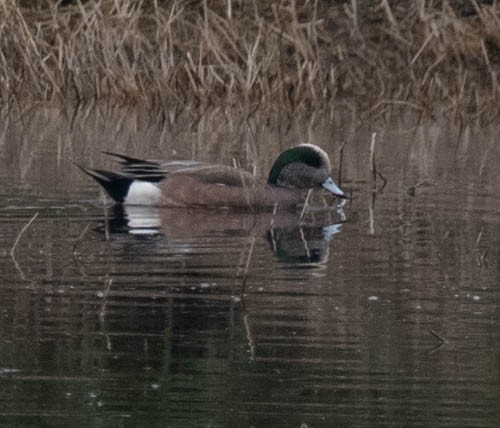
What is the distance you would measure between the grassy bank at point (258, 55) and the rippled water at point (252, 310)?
6.75m

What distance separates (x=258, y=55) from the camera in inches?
802

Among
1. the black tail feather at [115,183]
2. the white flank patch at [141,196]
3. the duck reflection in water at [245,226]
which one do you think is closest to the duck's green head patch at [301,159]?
the duck reflection in water at [245,226]

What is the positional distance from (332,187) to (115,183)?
4.88 ft

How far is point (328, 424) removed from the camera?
4.94 meters

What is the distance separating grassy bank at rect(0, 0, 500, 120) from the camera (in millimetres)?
18969

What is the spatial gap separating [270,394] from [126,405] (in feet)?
1.53

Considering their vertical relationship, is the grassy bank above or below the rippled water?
above

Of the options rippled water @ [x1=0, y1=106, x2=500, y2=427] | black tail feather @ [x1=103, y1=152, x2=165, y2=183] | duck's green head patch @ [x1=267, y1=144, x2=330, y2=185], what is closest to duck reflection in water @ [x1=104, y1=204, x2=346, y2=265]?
rippled water @ [x1=0, y1=106, x2=500, y2=427]

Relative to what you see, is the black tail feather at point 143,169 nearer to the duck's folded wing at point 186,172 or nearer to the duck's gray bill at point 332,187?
the duck's folded wing at point 186,172

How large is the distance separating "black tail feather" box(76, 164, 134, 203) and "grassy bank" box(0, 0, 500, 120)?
6.87 m

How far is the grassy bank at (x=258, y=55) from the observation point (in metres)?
19.0

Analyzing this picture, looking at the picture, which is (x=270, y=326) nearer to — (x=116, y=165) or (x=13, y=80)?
(x=116, y=165)

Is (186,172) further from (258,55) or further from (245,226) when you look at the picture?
(258,55)

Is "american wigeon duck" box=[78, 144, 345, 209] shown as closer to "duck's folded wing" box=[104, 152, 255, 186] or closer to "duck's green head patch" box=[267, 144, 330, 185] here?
"duck's folded wing" box=[104, 152, 255, 186]
